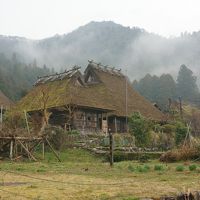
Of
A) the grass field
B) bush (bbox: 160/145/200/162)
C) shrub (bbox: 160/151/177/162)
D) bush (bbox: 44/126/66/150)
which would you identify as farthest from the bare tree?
the grass field

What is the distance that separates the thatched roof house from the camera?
36688mm

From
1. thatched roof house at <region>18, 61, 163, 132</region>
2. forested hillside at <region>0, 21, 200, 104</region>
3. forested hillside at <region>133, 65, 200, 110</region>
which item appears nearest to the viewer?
thatched roof house at <region>18, 61, 163, 132</region>

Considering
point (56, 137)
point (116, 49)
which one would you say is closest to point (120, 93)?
point (56, 137)

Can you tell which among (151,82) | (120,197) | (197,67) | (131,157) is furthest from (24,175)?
(197,67)

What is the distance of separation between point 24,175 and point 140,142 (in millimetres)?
16476

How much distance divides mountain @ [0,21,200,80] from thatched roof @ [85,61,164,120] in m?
83.7

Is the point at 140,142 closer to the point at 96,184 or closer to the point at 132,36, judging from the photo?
the point at 96,184

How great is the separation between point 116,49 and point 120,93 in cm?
11082

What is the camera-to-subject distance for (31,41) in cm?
18238

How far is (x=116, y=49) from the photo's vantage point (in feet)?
503

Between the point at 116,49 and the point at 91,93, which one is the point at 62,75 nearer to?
the point at 91,93

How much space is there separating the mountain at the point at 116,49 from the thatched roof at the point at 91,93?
8511 cm

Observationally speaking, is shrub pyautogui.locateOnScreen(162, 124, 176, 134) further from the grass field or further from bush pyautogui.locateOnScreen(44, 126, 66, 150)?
the grass field

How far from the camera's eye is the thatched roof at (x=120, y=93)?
41656 millimetres
